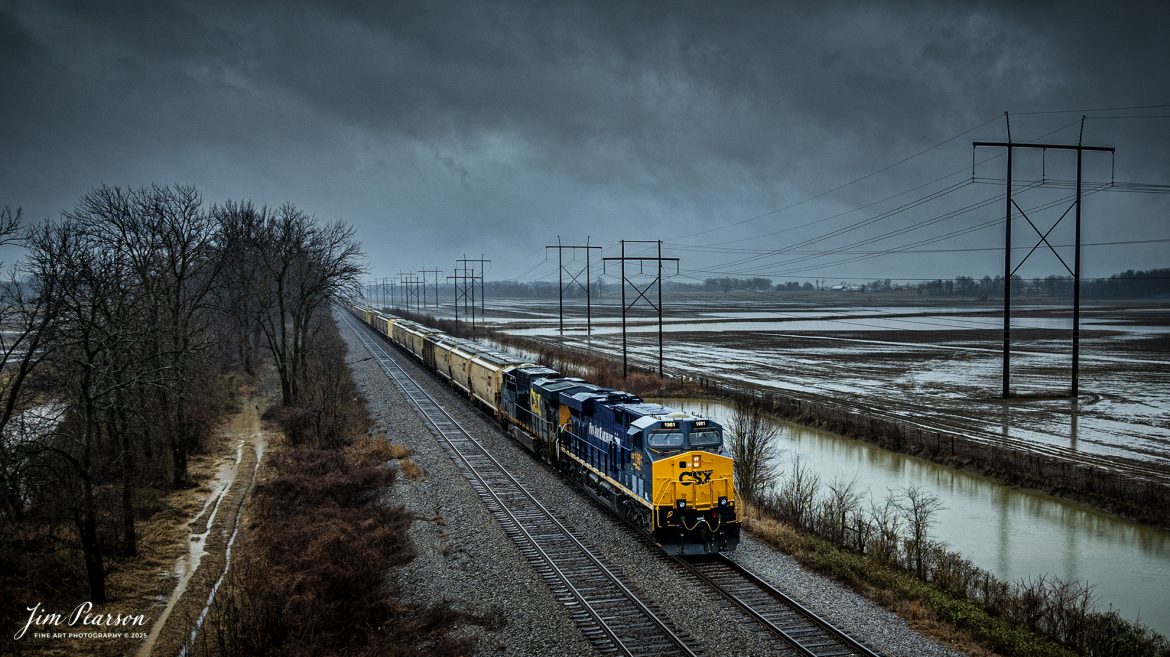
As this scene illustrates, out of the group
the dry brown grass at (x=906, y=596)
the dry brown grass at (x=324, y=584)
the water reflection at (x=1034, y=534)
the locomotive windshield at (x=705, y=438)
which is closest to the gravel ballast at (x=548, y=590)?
the dry brown grass at (x=906, y=596)

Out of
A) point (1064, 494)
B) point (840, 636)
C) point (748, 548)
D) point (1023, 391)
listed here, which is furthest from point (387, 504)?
point (1023, 391)

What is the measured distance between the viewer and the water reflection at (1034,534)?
60.5 ft

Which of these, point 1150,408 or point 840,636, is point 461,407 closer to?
point 840,636

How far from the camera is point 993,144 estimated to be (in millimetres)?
35594

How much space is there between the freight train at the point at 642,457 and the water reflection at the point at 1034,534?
8.59 m

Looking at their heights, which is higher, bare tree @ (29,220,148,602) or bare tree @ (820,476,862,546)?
bare tree @ (29,220,148,602)

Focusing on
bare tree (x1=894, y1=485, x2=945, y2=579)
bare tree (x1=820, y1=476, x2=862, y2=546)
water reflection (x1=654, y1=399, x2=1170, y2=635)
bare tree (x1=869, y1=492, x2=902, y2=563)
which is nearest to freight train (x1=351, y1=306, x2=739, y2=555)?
bare tree (x1=820, y1=476, x2=862, y2=546)

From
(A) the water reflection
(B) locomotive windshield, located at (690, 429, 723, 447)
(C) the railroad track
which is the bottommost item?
(A) the water reflection

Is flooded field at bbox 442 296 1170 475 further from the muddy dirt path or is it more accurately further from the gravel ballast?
the muddy dirt path

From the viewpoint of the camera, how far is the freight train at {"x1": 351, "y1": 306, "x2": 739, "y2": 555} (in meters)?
17.6

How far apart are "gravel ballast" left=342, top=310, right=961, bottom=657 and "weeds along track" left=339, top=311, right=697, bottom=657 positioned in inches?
11.7

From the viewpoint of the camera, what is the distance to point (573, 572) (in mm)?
16719

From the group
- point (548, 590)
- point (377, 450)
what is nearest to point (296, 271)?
point (377, 450)

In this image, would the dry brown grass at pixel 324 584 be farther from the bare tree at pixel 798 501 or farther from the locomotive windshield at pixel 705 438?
the bare tree at pixel 798 501
